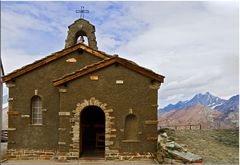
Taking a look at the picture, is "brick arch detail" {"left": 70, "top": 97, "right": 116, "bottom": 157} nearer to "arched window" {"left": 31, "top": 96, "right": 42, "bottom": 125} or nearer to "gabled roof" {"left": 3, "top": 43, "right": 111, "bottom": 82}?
"arched window" {"left": 31, "top": 96, "right": 42, "bottom": 125}

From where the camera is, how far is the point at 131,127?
49.3 feet

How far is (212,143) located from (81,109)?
982cm

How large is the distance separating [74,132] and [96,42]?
6.58m

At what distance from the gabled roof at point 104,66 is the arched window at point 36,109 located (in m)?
2.01

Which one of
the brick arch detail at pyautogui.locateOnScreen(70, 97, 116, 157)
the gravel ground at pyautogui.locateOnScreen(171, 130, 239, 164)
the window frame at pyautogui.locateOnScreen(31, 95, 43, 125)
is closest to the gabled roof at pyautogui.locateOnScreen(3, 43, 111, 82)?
the window frame at pyautogui.locateOnScreen(31, 95, 43, 125)

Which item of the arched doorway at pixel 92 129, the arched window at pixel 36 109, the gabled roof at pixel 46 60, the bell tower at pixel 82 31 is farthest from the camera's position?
the bell tower at pixel 82 31

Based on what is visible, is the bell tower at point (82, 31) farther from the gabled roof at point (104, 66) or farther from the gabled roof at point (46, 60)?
the gabled roof at point (104, 66)

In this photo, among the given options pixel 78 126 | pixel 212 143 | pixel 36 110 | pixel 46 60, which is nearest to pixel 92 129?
pixel 36 110

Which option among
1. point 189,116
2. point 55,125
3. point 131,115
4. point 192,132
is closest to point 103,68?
point 131,115

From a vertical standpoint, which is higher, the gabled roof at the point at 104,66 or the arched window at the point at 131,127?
the gabled roof at the point at 104,66

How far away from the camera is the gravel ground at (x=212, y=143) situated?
1667 centimetres

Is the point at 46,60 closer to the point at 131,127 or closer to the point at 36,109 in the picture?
the point at 36,109

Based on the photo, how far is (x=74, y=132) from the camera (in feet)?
48.3

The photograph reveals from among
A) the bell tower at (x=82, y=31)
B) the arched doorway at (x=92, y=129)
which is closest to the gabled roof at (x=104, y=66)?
the arched doorway at (x=92, y=129)
